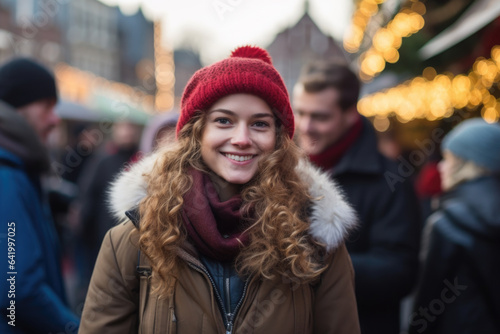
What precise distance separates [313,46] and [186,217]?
47791mm

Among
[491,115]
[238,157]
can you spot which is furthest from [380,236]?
[491,115]

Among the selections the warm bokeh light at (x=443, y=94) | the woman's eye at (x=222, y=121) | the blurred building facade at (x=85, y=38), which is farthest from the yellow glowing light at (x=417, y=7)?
the blurred building facade at (x=85, y=38)

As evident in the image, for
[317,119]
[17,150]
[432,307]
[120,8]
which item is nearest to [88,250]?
[17,150]

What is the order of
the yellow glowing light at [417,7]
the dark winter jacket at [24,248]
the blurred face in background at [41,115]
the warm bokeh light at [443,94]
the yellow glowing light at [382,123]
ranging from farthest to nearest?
the yellow glowing light at [382,123] < the yellow glowing light at [417,7] < the warm bokeh light at [443,94] < the blurred face in background at [41,115] < the dark winter jacket at [24,248]

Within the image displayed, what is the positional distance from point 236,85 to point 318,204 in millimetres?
617

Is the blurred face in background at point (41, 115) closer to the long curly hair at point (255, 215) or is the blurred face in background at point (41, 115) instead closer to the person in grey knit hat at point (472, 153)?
the long curly hair at point (255, 215)

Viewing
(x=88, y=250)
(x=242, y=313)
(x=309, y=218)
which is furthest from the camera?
(x=88, y=250)

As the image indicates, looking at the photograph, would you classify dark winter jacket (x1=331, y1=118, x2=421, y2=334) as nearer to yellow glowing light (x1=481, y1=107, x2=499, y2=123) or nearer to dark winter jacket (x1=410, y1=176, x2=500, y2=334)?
dark winter jacket (x1=410, y1=176, x2=500, y2=334)

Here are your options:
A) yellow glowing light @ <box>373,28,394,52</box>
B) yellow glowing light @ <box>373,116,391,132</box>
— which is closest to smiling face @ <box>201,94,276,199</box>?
yellow glowing light @ <box>373,28,394,52</box>

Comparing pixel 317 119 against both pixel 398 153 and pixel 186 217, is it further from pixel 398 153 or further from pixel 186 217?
pixel 398 153

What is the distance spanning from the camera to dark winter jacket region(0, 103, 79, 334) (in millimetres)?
2201

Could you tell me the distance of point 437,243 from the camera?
9.37ft

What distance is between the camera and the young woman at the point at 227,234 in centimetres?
179

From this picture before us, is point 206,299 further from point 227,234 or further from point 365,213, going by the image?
point 365,213
